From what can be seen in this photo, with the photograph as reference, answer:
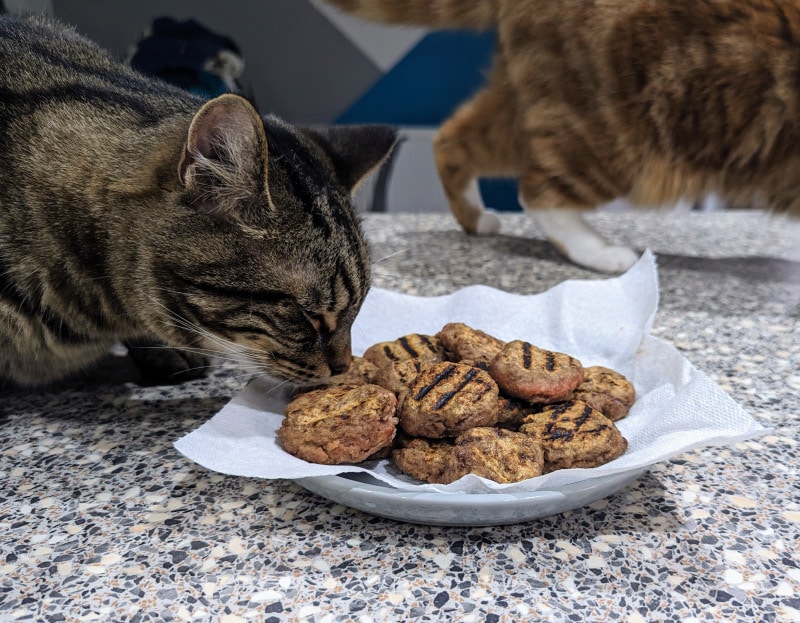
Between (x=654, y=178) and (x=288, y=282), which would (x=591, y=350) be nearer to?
(x=288, y=282)

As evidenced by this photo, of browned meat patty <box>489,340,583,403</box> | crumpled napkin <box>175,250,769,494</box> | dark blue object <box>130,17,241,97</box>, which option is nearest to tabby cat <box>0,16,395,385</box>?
crumpled napkin <box>175,250,769,494</box>

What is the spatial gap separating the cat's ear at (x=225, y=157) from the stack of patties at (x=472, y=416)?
280mm

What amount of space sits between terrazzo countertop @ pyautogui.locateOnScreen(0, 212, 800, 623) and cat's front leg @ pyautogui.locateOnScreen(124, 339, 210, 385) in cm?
3

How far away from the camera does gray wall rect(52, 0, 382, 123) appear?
272cm

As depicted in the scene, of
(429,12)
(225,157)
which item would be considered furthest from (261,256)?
(429,12)

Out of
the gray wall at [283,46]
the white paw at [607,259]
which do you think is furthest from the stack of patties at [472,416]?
the gray wall at [283,46]

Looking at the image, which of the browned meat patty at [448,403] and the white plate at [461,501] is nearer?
the white plate at [461,501]

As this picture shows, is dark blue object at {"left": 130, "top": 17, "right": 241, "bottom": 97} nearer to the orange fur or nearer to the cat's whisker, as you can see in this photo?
the orange fur

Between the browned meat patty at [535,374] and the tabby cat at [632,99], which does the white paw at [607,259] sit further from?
the browned meat patty at [535,374]

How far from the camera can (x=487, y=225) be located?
225 cm

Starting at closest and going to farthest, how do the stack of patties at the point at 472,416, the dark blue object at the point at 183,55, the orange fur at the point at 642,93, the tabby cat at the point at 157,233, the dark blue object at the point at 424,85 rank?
1. the stack of patties at the point at 472,416
2. the tabby cat at the point at 157,233
3. the orange fur at the point at 642,93
4. the dark blue object at the point at 183,55
5. the dark blue object at the point at 424,85

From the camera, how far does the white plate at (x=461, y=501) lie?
A: 0.71 m

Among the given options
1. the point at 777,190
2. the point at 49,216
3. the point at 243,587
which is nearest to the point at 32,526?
the point at 243,587

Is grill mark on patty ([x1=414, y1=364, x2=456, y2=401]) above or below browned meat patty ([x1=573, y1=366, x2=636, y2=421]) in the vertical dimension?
above
